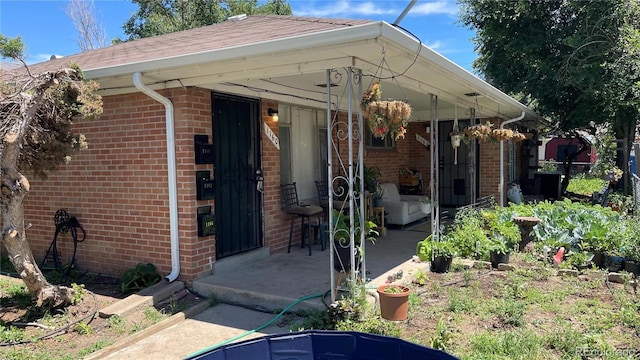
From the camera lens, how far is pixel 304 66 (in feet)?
13.4

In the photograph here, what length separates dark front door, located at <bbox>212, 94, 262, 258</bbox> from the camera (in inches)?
215

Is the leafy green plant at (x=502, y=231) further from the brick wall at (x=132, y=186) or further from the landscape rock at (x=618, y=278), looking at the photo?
the brick wall at (x=132, y=186)

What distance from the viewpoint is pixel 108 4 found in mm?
19938

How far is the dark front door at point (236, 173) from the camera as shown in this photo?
17.9ft

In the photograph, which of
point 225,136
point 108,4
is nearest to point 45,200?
point 225,136

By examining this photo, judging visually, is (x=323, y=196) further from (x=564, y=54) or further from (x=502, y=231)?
(x=564, y=54)

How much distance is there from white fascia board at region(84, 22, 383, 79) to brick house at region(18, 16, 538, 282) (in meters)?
0.01

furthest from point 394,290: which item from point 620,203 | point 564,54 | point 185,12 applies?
point 185,12

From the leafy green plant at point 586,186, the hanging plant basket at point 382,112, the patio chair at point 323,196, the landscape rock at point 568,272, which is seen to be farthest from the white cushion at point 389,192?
the leafy green plant at point 586,186

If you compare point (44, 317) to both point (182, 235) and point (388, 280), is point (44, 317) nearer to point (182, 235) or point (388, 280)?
point (182, 235)

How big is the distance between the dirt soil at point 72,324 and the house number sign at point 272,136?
2.42 metres

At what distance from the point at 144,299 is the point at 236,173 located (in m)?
1.94

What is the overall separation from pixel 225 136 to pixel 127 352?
277 centimetres

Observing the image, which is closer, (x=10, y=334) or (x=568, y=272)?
(x=10, y=334)
